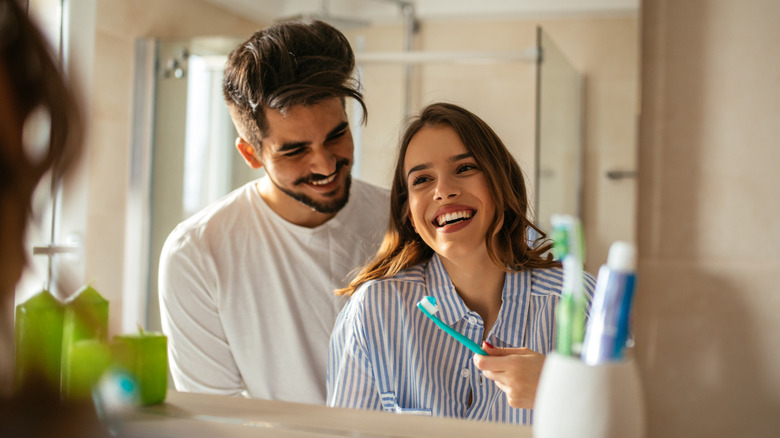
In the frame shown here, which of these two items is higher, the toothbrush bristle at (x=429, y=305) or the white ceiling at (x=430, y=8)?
the white ceiling at (x=430, y=8)

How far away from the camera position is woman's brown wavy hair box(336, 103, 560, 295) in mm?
777

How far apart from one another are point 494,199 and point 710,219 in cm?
24

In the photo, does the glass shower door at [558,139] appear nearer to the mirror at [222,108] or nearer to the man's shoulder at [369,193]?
the mirror at [222,108]

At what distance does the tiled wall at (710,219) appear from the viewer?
26.3 inches

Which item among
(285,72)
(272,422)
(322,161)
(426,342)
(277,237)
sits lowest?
(272,422)

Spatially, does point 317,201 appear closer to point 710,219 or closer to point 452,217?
point 452,217

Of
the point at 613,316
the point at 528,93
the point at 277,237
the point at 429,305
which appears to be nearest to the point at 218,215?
the point at 277,237

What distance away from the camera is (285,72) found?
2.90 feet

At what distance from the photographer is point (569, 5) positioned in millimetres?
765

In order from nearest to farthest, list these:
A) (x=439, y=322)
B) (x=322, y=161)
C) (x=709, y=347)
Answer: (x=709, y=347) → (x=439, y=322) → (x=322, y=161)

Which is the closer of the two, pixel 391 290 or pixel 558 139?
pixel 558 139

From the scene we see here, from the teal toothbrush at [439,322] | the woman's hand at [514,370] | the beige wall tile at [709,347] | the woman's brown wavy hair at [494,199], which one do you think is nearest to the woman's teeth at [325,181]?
the woman's brown wavy hair at [494,199]

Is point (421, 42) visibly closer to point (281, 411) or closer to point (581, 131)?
point (581, 131)

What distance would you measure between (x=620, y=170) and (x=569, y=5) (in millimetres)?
210
